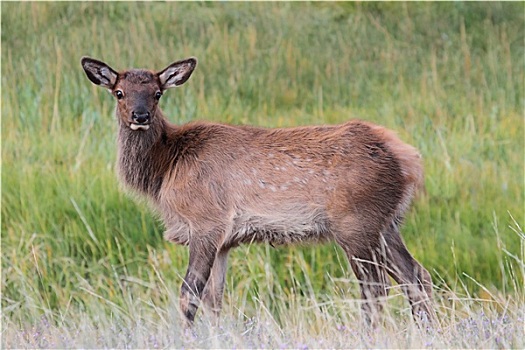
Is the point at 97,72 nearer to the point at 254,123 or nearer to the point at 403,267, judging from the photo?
the point at 403,267

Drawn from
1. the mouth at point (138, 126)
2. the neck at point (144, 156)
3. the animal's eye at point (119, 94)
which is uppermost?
the animal's eye at point (119, 94)

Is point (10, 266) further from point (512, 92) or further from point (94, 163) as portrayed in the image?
point (512, 92)

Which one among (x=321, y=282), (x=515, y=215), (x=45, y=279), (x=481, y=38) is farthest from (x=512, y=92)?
(x=45, y=279)

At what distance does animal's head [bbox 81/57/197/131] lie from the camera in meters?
7.63

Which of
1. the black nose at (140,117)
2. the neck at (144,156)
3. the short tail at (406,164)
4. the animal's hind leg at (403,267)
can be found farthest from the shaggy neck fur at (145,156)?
the animal's hind leg at (403,267)

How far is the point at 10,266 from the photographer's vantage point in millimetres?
10281

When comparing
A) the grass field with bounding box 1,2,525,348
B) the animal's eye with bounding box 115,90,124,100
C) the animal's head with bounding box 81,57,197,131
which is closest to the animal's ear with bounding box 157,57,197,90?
the animal's head with bounding box 81,57,197,131

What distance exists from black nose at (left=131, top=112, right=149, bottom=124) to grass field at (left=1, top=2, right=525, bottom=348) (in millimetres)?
1012

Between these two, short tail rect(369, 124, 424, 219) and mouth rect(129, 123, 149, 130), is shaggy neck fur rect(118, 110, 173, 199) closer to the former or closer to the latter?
mouth rect(129, 123, 149, 130)

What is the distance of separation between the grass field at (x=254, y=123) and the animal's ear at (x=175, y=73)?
4.53ft

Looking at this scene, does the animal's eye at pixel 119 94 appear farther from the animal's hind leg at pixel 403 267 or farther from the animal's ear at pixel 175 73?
the animal's hind leg at pixel 403 267

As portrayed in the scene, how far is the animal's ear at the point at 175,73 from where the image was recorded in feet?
25.8

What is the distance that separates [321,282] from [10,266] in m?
2.91

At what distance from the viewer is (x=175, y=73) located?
313 inches
